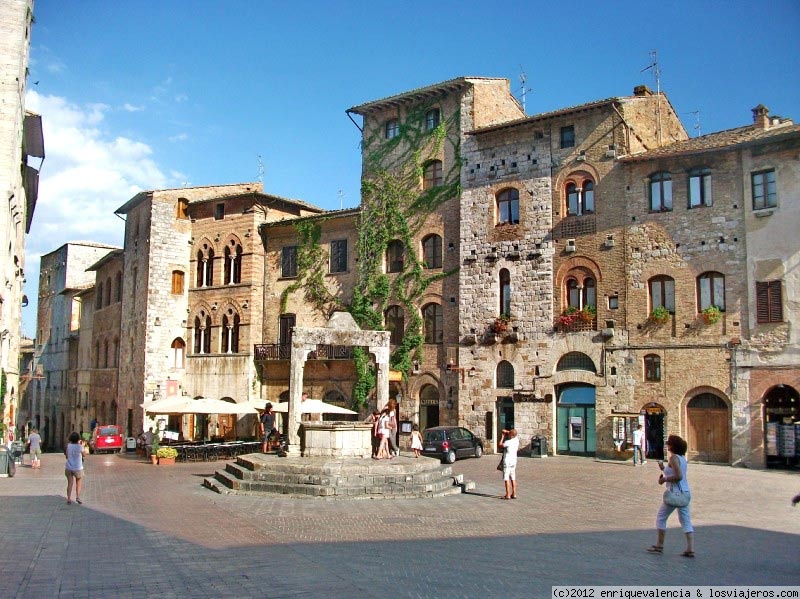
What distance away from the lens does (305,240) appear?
37.7 m

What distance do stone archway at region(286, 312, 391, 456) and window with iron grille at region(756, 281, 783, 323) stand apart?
40.9 feet

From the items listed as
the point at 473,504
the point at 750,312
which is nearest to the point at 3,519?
the point at 473,504

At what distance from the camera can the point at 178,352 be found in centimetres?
4012

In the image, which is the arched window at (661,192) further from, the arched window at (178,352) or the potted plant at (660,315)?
the arched window at (178,352)

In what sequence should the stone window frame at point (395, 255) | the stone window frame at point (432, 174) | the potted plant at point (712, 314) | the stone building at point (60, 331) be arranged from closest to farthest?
the potted plant at point (712, 314), the stone window frame at point (432, 174), the stone window frame at point (395, 255), the stone building at point (60, 331)

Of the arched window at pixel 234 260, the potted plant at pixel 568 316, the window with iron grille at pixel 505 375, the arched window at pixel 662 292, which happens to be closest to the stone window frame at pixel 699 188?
the arched window at pixel 662 292

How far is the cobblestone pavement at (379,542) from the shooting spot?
9273 mm

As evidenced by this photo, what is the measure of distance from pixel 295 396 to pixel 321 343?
171 cm

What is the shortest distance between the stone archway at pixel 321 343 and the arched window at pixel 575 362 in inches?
361

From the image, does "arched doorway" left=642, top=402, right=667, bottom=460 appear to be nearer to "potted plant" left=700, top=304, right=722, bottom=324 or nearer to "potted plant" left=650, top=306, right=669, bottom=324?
"potted plant" left=650, top=306, right=669, bottom=324

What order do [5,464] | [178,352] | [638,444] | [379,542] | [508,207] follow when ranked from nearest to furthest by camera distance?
[379,542], [5,464], [638,444], [508,207], [178,352]

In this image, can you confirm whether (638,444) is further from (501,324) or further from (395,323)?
(395,323)

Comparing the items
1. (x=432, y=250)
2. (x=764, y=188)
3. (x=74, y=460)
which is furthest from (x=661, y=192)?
(x=74, y=460)

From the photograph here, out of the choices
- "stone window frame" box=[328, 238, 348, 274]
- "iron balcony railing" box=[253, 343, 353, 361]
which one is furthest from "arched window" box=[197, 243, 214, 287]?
"stone window frame" box=[328, 238, 348, 274]
